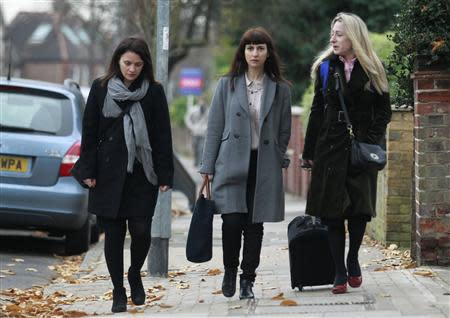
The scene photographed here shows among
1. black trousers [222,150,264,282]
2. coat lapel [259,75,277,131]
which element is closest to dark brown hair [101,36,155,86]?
coat lapel [259,75,277,131]

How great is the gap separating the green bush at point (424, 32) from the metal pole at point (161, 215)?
6.21ft

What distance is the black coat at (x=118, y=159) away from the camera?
26.1 ft

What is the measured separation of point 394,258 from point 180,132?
173 feet

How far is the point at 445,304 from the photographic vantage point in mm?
7285

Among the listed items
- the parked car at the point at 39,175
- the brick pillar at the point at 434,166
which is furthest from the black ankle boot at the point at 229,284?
the parked car at the point at 39,175

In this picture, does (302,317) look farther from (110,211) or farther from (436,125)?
(436,125)

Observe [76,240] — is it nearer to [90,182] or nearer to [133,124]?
[90,182]

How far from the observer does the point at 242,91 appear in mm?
8156

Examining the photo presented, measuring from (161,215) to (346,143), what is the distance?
243 cm

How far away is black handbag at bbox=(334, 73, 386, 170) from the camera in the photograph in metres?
7.79

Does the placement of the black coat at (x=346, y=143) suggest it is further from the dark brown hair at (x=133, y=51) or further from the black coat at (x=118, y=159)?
the dark brown hair at (x=133, y=51)

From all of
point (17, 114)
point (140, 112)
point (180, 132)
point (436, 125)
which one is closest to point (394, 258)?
point (436, 125)

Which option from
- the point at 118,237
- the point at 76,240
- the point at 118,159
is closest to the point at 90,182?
the point at 118,159

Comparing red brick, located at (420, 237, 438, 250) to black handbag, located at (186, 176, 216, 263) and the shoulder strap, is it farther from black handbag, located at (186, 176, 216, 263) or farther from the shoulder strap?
black handbag, located at (186, 176, 216, 263)
